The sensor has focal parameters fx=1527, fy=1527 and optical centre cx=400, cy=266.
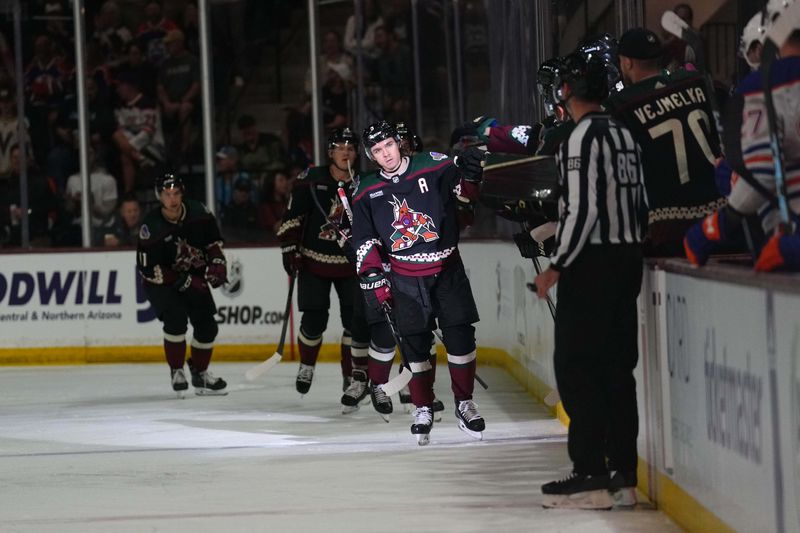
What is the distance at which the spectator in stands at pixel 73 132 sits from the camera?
1203cm

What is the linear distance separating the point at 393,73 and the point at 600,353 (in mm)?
7704

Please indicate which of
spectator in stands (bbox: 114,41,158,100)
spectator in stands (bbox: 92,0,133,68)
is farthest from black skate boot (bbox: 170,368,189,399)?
spectator in stands (bbox: 92,0,133,68)

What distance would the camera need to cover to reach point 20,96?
1145 centimetres

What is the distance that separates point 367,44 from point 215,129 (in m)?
1.37

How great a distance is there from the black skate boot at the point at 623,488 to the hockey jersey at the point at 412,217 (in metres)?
1.69

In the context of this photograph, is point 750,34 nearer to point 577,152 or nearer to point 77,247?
point 577,152

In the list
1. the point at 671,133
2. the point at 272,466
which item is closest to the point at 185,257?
the point at 272,466

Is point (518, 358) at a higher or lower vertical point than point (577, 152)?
lower

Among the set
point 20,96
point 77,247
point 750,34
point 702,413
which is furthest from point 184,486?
point 20,96

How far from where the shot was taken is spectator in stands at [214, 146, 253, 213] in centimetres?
1151

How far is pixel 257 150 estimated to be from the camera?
12.0 meters

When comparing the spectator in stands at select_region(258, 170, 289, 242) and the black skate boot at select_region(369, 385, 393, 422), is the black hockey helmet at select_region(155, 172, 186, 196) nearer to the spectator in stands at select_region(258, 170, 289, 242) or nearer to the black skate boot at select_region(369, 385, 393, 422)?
the black skate boot at select_region(369, 385, 393, 422)

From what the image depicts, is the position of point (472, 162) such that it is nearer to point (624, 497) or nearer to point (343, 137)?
point (343, 137)

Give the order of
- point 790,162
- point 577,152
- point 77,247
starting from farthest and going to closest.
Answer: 1. point 77,247
2. point 577,152
3. point 790,162
